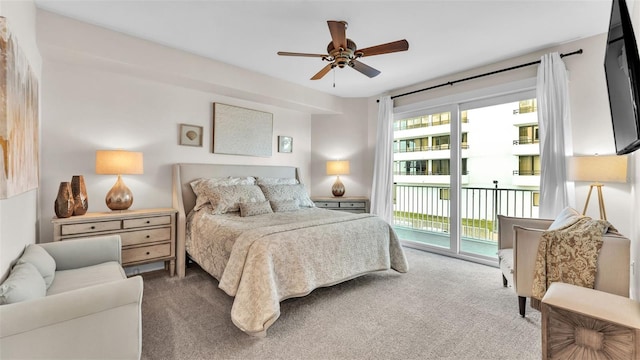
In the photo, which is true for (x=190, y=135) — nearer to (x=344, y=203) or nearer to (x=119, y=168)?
(x=119, y=168)

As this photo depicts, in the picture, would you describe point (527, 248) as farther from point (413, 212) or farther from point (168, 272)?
point (168, 272)

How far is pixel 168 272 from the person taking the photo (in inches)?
131

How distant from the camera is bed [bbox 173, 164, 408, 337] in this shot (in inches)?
81.7

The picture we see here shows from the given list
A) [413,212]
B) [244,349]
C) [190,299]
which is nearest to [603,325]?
[244,349]

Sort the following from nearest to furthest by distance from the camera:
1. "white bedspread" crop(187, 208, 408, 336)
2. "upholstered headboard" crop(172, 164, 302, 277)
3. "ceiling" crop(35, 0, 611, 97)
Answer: "white bedspread" crop(187, 208, 408, 336) → "ceiling" crop(35, 0, 611, 97) → "upholstered headboard" crop(172, 164, 302, 277)

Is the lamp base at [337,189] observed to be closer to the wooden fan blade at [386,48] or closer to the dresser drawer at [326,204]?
the dresser drawer at [326,204]

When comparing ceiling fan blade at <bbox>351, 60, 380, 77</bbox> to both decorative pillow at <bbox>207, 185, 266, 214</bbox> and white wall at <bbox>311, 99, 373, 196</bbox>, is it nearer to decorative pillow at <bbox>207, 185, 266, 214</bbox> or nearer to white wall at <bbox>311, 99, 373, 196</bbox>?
decorative pillow at <bbox>207, 185, 266, 214</bbox>

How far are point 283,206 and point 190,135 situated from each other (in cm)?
159

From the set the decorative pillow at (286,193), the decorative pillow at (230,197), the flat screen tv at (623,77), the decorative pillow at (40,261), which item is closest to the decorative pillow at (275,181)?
the decorative pillow at (286,193)

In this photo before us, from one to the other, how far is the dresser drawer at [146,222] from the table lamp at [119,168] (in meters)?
0.22

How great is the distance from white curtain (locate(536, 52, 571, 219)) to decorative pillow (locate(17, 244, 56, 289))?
14.4 feet

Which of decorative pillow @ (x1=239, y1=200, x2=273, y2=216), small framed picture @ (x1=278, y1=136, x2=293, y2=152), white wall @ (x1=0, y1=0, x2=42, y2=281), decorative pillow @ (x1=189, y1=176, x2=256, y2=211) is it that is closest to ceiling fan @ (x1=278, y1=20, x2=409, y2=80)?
decorative pillow @ (x1=239, y1=200, x2=273, y2=216)

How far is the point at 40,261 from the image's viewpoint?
179 cm

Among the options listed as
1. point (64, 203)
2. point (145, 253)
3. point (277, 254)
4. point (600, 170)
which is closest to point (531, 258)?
point (600, 170)
